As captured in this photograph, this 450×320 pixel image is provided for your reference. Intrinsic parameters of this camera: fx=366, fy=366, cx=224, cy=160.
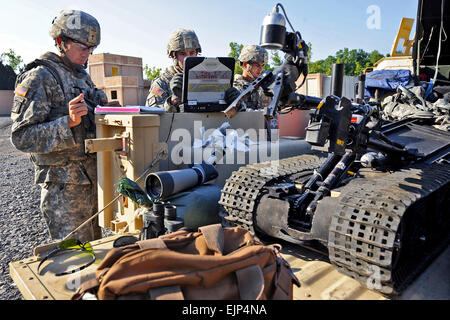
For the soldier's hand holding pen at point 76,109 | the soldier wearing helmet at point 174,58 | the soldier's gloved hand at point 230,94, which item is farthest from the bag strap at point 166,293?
the soldier wearing helmet at point 174,58

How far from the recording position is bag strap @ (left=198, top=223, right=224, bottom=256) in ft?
5.61

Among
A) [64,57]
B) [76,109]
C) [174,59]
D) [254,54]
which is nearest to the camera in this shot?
[76,109]

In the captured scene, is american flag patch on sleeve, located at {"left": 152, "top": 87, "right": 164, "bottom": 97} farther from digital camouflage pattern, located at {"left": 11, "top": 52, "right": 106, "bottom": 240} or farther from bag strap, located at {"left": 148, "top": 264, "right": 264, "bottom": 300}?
bag strap, located at {"left": 148, "top": 264, "right": 264, "bottom": 300}

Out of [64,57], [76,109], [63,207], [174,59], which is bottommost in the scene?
[63,207]

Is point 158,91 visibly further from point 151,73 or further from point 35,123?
point 151,73

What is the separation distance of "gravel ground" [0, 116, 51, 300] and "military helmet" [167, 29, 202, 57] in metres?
3.18

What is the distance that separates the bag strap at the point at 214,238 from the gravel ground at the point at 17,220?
2773 mm

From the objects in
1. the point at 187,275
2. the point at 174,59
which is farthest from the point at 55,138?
the point at 174,59

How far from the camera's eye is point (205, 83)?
3795 mm

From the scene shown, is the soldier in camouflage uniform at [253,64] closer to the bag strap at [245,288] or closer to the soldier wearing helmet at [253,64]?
the soldier wearing helmet at [253,64]

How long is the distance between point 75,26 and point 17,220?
3962mm

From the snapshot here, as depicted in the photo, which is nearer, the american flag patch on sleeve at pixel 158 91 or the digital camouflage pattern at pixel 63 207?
the digital camouflage pattern at pixel 63 207

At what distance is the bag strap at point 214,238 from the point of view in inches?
67.3
